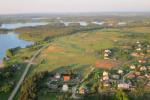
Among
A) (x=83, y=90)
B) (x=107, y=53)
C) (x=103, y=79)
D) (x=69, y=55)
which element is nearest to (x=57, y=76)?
(x=103, y=79)

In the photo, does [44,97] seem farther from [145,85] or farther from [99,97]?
[145,85]

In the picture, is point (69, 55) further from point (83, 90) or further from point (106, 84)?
point (83, 90)

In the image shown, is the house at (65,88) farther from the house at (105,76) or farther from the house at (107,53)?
the house at (107,53)

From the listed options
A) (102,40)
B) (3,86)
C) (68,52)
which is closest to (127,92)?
(3,86)

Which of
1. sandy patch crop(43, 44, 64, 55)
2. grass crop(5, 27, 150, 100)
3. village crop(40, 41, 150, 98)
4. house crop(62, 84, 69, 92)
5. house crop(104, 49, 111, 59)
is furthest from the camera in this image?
sandy patch crop(43, 44, 64, 55)

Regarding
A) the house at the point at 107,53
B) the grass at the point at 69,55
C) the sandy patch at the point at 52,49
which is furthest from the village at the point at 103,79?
the sandy patch at the point at 52,49

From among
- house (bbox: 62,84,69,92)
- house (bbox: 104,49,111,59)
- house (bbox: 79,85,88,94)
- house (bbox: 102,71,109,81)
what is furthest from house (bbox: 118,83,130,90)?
house (bbox: 104,49,111,59)

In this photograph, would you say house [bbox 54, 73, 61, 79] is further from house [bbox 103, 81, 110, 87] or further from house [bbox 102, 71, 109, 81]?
house [bbox 103, 81, 110, 87]

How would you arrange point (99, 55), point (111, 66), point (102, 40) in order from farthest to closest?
point (102, 40)
point (99, 55)
point (111, 66)
